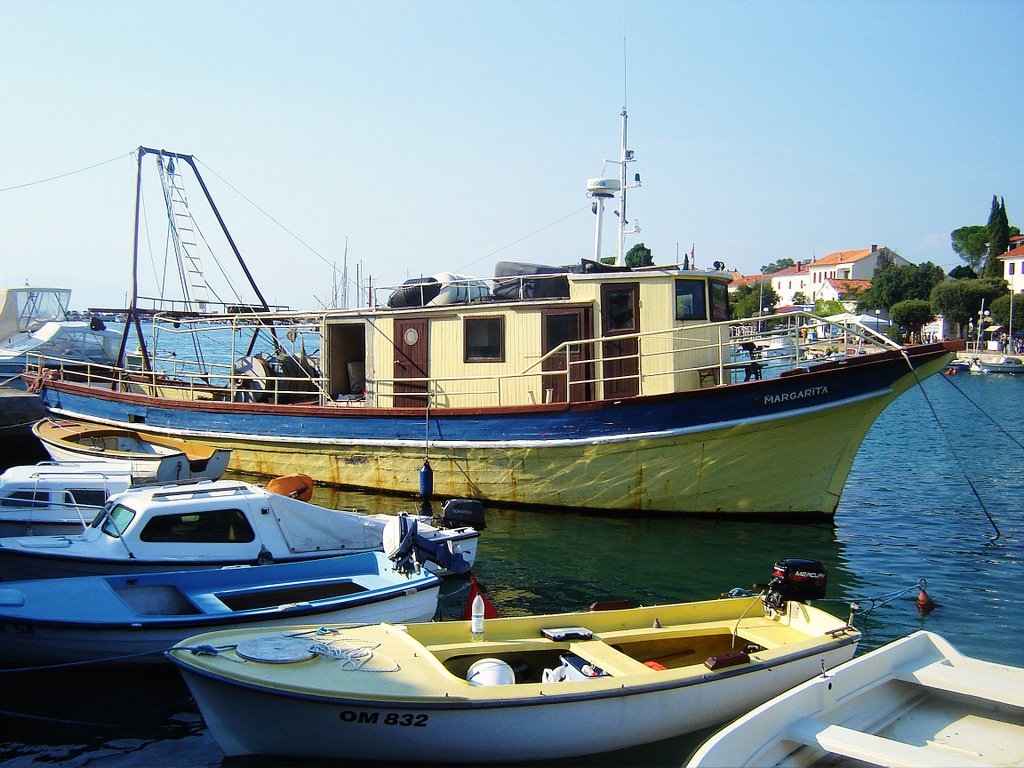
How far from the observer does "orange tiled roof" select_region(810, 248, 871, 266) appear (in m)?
101

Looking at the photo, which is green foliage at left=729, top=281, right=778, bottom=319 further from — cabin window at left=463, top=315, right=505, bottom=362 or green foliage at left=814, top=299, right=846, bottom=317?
cabin window at left=463, top=315, right=505, bottom=362

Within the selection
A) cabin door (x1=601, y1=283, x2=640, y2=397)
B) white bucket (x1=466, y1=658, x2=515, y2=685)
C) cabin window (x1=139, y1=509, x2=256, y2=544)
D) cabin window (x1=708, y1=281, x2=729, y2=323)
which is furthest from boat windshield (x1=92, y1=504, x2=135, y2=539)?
cabin window (x1=708, y1=281, x2=729, y2=323)

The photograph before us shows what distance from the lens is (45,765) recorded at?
6629mm

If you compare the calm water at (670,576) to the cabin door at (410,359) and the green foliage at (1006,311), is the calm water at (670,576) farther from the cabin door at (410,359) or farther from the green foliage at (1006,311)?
the green foliage at (1006,311)

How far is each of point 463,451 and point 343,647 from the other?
7.97m

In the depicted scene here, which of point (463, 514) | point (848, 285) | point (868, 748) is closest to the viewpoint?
point (868, 748)

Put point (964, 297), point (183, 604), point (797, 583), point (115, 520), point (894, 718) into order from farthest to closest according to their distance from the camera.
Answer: point (964, 297), point (115, 520), point (183, 604), point (797, 583), point (894, 718)

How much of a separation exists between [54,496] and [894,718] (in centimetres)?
1132

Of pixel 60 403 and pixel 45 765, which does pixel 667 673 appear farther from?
pixel 60 403

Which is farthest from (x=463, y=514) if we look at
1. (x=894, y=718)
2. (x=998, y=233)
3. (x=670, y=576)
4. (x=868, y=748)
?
(x=998, y=233)

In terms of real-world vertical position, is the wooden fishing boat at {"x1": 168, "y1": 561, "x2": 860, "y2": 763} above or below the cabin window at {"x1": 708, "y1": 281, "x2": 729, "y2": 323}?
below

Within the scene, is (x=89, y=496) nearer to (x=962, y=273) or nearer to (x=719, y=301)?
(x=719, y=301)

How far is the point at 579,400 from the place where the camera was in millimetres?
14875

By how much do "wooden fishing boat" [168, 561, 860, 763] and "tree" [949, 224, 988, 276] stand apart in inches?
3929
